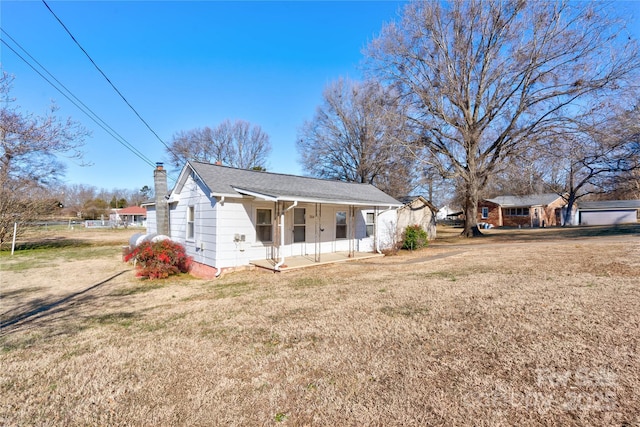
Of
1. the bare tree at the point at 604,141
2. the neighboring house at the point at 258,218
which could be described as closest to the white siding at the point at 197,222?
the neighboring house at the point at 258,218

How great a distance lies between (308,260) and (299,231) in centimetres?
133

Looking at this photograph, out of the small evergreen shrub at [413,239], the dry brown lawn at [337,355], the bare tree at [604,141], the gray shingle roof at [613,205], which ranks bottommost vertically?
the dry brown lawn at [337,355]

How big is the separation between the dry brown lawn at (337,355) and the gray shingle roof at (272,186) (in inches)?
139

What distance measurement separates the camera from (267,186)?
11164 mm

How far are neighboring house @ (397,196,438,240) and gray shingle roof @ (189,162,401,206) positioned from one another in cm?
426

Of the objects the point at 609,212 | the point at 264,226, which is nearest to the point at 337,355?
the point at 264,226

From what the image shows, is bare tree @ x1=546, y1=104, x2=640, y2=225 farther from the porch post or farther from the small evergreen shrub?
the porch post

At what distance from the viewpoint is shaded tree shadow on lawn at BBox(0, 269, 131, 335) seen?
536cm

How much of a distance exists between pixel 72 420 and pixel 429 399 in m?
3.20

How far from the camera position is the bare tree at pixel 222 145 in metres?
38.8

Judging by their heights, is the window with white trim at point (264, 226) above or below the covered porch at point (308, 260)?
above

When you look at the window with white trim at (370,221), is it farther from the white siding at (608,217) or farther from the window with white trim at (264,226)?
the white siding at (608,217)

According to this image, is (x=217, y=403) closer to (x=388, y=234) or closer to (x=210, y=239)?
(x=210, y=239)

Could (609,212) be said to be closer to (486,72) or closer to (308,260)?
(486,72)
